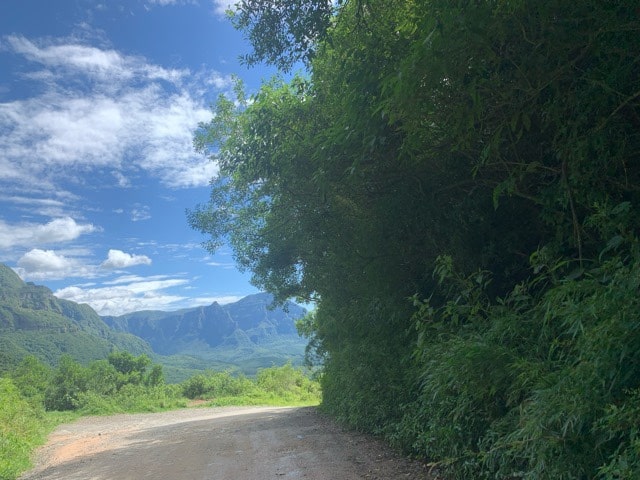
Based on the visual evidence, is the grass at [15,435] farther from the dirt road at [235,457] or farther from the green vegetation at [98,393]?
→ the dirt road at [235,457]

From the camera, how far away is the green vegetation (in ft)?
38.7

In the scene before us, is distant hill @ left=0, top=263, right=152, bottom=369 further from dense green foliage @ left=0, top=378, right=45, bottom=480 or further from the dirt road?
the dirt road

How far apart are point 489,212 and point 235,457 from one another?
596 centimetres

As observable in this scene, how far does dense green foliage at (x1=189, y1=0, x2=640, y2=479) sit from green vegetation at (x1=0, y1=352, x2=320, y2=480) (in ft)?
25.3

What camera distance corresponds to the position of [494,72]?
3.70 metres

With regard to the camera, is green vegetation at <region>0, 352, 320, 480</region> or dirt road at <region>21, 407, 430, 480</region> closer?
dirt road at <region>21, 407, 430, 480</region>

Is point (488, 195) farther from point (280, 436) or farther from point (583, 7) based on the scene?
point (280, 436)

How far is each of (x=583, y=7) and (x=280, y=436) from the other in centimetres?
914

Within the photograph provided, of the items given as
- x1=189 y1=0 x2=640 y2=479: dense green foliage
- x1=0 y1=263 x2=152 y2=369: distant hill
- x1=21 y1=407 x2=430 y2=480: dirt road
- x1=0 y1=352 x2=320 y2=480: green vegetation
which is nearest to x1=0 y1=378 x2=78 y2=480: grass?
x1=0 y1=352 x2=320 y2=480: green vegetation

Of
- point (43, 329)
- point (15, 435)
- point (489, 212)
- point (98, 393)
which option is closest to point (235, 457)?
point (489, 212)

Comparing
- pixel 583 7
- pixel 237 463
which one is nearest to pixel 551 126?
pixel 583 7

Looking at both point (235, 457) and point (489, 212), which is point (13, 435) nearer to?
point (235, 457)

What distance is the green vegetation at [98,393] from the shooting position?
11.8 metres

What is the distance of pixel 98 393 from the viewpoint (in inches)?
1077
